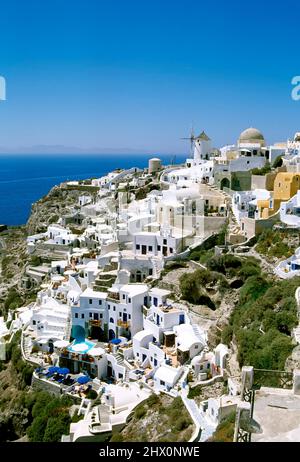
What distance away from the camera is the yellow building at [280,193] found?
966 inches

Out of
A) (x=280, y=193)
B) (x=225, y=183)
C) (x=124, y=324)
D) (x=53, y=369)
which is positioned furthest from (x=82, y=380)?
(x=225, y=183)

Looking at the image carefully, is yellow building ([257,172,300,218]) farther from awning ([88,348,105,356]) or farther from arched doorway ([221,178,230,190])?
awning ([88,348,105,356])

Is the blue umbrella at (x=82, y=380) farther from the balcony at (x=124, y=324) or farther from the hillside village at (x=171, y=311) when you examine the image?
the balcony at (x=124, y=324)

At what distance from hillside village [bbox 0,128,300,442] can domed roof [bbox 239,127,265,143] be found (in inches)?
200

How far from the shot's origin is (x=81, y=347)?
2042cm

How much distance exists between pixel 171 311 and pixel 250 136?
24014 mm

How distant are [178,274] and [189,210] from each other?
6.18 m

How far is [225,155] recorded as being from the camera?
36.8m

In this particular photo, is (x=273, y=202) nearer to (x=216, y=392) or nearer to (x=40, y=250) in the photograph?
(x=216, y=392)

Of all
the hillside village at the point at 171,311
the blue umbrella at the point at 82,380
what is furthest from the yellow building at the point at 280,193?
the blue umbrella at the point at 82,380

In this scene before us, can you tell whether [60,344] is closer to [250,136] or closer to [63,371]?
[63,371]

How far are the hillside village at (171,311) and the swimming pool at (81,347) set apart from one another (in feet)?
0.20

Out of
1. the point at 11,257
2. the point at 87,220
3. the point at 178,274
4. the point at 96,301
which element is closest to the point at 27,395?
the point at 96,301

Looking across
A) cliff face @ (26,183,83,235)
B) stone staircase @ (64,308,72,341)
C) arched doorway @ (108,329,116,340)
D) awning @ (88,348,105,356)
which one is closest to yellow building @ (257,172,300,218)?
arched doorway @ (108,329,116,340)
